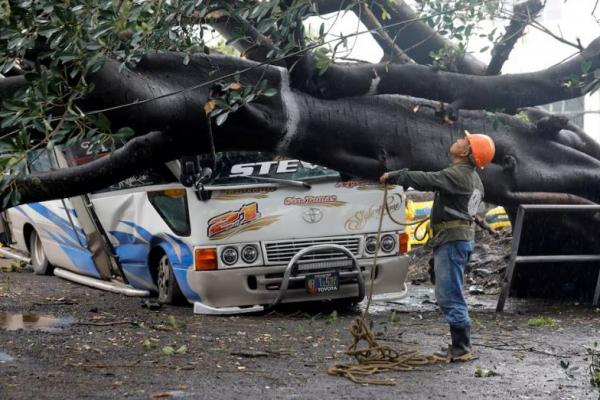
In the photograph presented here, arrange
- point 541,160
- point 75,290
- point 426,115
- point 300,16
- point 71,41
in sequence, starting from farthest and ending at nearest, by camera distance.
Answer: point 75,290 → point 541,160 → point 426,115 → point 300,16 → point 71,41

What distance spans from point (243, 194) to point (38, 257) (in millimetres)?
5080

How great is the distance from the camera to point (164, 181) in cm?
1063

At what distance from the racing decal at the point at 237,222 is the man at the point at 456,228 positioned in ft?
8.75

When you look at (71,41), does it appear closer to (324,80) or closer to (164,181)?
(324,80)

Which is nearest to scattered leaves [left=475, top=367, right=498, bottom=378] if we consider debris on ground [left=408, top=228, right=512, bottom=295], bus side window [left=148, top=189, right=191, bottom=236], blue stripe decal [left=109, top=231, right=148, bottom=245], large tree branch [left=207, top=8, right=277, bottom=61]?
large tree branch [left=207, top=8, right=277, bottom=61]

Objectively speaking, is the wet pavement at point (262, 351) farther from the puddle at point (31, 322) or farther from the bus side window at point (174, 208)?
the bus side window at point (174, 208)

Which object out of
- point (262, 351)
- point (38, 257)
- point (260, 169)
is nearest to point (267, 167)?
point (260, 169)

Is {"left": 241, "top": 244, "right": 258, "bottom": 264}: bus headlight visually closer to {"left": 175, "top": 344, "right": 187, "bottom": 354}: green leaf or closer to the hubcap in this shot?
the hubcap

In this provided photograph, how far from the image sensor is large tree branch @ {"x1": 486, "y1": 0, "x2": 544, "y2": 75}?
8781 millimetres

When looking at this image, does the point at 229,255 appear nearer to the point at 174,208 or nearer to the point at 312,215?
the point at 174,208

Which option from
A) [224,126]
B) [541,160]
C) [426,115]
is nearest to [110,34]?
[224,126]

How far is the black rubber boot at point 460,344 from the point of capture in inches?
316

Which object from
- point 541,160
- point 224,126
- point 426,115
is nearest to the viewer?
point 224,126

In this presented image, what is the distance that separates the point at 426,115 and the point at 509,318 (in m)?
2.55
